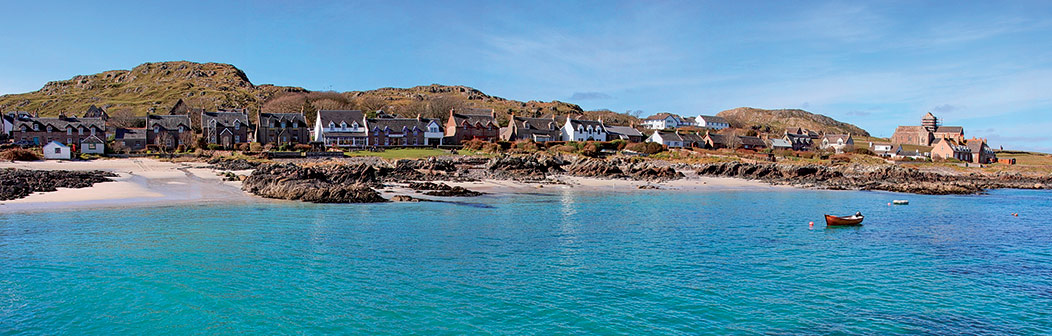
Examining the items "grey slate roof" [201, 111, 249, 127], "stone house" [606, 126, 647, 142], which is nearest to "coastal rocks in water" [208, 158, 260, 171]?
"grey slate roof" [201, 111, 249, 127]

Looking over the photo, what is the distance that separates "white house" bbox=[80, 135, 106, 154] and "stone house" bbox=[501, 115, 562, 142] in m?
52.7

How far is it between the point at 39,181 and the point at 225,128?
150 ft

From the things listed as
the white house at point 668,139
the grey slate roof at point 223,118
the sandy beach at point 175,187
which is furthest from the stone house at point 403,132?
the white house at point 668,139

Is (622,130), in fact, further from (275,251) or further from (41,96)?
(41,96)

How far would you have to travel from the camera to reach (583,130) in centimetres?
9656

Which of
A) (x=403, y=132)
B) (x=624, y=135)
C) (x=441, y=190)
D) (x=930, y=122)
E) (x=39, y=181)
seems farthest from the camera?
(x=930, y=122)

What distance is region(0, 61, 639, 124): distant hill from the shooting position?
397 ft

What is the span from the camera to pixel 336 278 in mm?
15570

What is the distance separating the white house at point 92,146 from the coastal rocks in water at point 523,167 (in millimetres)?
44650

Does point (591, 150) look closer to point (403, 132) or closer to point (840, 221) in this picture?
point (403, 132)

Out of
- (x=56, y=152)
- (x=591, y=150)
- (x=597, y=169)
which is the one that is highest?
(x=591, y=150)

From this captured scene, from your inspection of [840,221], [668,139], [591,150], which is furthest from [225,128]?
[840,221]

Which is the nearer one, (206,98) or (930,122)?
(930,122)

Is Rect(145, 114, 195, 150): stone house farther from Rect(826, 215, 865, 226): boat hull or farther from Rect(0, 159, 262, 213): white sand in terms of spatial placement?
Rect(826, 215, 865, 226): boat hull
